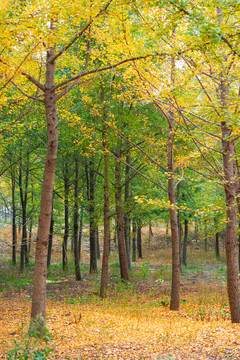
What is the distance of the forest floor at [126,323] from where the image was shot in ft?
16.7

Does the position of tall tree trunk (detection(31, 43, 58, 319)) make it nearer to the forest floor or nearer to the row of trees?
the row of trees

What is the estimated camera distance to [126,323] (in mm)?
6934

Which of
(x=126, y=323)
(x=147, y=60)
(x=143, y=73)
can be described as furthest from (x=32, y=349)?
(x=143, y=73)

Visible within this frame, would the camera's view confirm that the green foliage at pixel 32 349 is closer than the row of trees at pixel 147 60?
Yes

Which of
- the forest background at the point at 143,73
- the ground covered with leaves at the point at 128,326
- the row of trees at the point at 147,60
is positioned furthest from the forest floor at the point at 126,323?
the row of trees at the point at 147,60

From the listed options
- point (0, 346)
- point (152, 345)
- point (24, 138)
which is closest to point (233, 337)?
point (152, 345)

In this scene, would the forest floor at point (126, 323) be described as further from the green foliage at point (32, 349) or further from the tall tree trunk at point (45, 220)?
the tall tree trunk at point (45, 220)

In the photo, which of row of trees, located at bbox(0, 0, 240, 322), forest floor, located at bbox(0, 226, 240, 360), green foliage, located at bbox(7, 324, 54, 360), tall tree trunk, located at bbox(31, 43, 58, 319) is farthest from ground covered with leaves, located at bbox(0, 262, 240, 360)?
row of trees, located at bbox(0, 0, 240, 322)

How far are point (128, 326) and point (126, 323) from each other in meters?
0.28

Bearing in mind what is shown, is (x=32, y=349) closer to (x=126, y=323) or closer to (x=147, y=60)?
(x=126, y=323)

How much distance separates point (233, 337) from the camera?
5.94 m

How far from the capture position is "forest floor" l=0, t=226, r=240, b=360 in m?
5.09

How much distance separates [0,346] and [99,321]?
243 centimetres

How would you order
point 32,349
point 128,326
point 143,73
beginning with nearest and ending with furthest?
1. point 32,349
2. point 128,326
3. point 143,73
